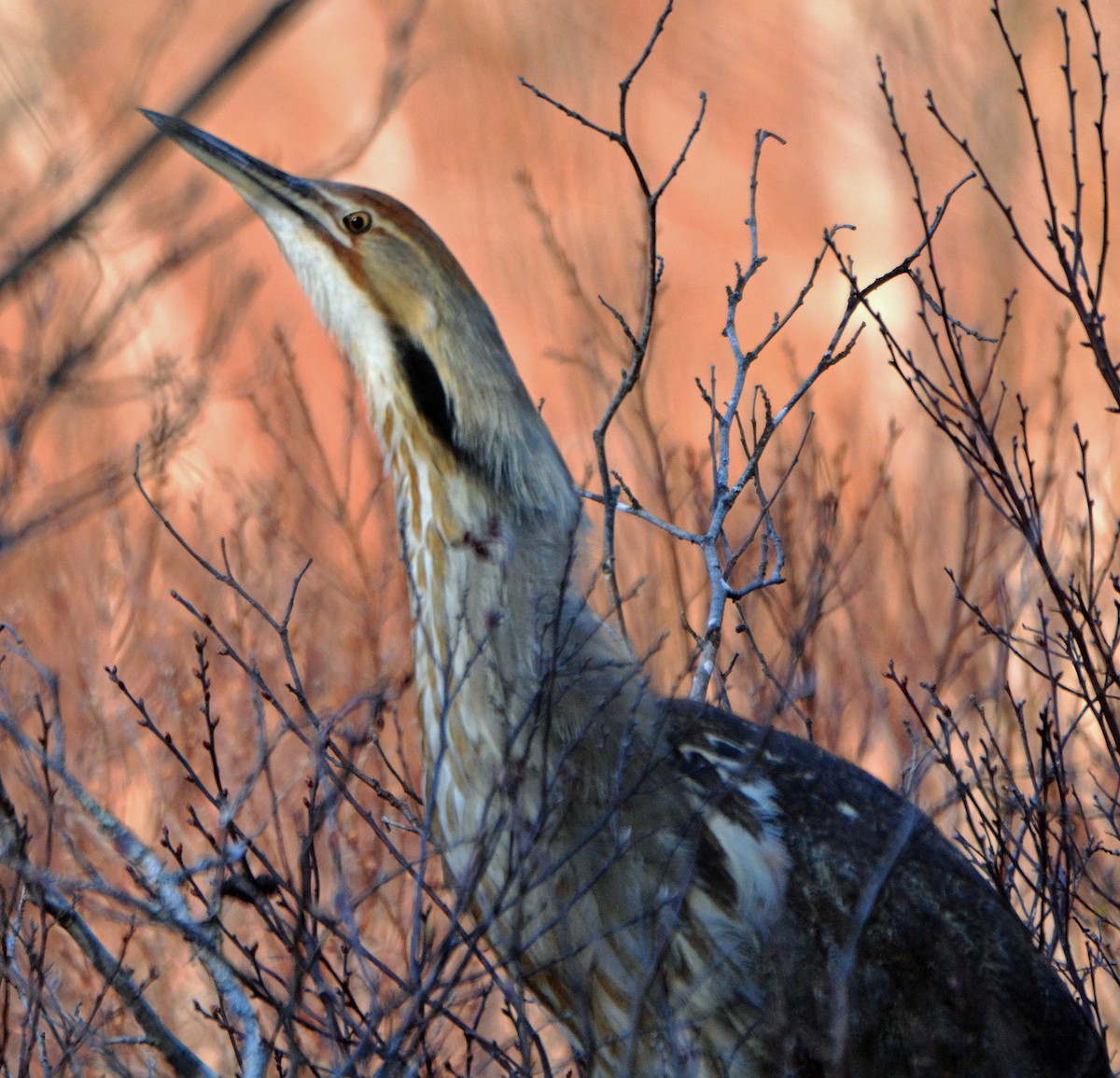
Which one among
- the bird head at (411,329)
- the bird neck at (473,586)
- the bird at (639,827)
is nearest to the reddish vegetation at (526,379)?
the bird at (639,827)

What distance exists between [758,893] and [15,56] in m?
5.49

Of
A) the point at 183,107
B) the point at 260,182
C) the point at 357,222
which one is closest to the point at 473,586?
the point at 357,222

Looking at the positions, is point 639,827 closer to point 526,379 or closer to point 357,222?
point 357,222

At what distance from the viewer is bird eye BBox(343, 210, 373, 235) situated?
301 cm

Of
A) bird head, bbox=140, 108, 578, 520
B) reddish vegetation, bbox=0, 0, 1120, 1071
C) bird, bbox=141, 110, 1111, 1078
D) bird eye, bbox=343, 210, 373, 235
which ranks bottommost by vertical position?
bird, bbox=141, 110, 1111, 1078

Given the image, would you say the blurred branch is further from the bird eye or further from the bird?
the bird eye

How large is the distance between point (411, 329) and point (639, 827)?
0.93 m

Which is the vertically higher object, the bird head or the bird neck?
the bird head

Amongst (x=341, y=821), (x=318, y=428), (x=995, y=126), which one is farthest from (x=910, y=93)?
(x=341, y=821)

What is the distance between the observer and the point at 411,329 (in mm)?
2916

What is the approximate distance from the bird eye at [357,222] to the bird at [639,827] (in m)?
0.12

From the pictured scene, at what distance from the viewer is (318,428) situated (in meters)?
8.85

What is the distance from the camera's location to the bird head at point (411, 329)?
283 cm

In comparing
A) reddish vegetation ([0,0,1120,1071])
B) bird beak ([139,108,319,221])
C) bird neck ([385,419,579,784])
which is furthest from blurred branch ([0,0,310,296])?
bird beak ([139,108,319,221])
